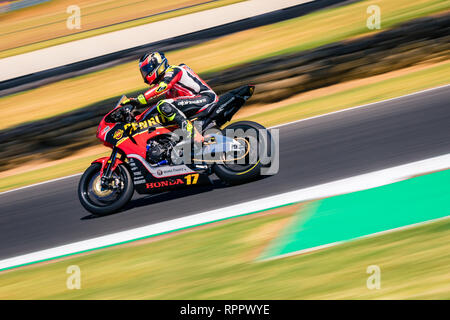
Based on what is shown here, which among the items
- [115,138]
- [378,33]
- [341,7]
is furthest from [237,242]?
[341,7]

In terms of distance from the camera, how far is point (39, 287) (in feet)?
19.9

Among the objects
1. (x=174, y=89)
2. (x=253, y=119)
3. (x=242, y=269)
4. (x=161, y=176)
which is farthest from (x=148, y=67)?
(x=253, y=119)

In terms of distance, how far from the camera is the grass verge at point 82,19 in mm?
21391

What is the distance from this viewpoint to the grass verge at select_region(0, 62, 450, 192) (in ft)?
34.2

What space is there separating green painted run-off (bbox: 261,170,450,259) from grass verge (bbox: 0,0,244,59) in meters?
15.2

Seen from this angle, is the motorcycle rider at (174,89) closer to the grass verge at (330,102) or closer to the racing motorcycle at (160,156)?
the racing motorcycle at (160,156)

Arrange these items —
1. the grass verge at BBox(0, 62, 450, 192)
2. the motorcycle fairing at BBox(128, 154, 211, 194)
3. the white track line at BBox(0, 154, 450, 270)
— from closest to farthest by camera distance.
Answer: the white track line at BBox(0, 154, 450, 270) → the motorcycle fairing at BBox(128, 154, 211, 194) → the grass verge at BBox(0, 62, 450, 192)

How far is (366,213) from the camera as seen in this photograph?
612cm

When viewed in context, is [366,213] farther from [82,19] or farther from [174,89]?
[82,19]

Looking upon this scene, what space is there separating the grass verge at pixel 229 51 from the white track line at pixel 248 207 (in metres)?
7.96

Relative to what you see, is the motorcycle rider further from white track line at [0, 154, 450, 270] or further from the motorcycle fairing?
white track line at [0, 154, 450, 270]

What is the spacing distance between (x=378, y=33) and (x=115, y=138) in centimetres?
884

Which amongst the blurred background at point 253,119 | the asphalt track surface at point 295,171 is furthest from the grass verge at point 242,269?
the asphalt track surface at point 295,171

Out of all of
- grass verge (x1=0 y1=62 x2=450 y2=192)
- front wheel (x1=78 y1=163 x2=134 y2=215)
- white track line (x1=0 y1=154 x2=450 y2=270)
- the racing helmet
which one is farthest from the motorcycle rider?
grass verge (x1=0 y1=62 x2=450 y2=192)
